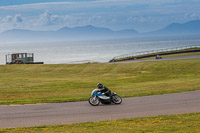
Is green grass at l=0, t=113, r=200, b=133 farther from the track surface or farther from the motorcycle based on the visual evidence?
the motorcycle

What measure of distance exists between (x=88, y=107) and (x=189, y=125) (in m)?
7.07

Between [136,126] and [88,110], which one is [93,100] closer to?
[88,110]

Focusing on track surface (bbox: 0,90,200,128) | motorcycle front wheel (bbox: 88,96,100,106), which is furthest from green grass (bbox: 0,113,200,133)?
motorcycle front wheel (bbox: 88,96,100,106)

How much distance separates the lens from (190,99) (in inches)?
804

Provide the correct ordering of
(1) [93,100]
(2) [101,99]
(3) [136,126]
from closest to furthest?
A: (3) [136,126] < (1) [93,100] < (2) [101,99]

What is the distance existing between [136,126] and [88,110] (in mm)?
5067

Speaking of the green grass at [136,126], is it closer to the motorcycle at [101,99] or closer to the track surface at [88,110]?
the track surface at [88,110]

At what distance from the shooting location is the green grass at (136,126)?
12.2 meters

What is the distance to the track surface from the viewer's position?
15211 mm

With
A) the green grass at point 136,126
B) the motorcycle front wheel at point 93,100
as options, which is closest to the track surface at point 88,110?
the motorcycle front wheel at point 93,100

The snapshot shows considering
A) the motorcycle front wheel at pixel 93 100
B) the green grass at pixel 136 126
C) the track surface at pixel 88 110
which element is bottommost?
the green grass at pixel 136 126

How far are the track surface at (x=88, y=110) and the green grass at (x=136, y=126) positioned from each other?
108 cm

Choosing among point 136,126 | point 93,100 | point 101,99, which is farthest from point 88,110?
point 136,126

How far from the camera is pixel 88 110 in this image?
17.8 meters
